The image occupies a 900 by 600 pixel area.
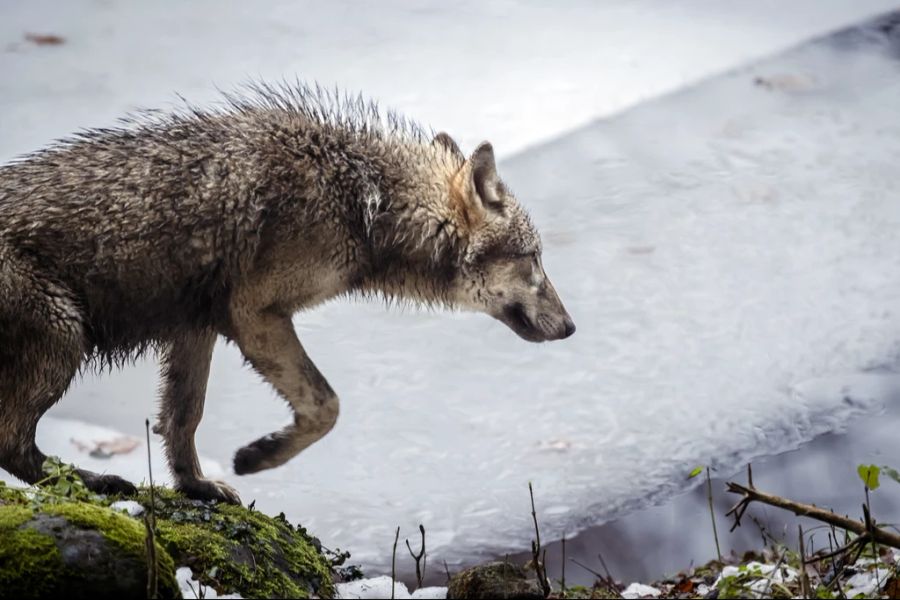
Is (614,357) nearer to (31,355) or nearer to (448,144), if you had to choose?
(448,144)

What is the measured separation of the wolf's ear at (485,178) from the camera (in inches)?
242

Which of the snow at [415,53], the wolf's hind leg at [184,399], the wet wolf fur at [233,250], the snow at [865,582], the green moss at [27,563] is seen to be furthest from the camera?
the snow at [415,53]

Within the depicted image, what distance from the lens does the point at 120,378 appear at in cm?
858

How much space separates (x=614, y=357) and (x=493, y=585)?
4.43m

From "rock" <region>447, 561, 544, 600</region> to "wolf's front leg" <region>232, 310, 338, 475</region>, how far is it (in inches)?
58.6

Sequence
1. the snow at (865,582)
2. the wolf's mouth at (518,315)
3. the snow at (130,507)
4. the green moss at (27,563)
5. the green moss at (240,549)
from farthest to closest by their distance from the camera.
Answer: the wolf's mouth at (518,315) < the snow at (130,507) < the snow at (865,582) < the green moss at (240,549) < the green moss at (27,563)

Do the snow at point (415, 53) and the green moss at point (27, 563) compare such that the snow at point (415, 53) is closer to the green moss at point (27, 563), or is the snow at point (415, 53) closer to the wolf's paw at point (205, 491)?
the wolf's paw at point (205, 491)

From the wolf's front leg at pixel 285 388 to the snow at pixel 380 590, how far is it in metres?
0.90

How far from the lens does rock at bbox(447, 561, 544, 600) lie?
14.8ft

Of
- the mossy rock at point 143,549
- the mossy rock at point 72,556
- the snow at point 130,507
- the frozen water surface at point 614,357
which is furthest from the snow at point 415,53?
the mossy rock at point 72,556

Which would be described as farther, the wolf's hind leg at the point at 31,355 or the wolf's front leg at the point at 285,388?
the wolf's front leg at the point at 285,388

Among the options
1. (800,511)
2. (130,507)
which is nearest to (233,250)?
(130,507)

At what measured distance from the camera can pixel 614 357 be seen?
28.9 ft

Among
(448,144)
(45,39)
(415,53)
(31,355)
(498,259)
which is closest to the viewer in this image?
(31,355)
